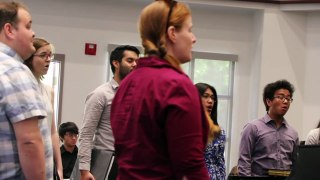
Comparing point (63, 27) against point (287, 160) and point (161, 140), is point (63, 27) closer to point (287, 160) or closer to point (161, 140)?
point (287, 160)

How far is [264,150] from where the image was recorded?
4070mm

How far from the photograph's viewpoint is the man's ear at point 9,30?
2244mm

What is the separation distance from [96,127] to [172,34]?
6.06 feet

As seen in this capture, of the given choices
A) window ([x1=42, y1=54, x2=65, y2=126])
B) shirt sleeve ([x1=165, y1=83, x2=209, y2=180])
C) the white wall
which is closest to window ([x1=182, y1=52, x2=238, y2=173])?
the white wall

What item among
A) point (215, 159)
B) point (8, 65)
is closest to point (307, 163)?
point (215, 159)

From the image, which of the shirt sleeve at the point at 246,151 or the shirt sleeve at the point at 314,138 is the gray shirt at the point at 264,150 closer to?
the shirt sleeve at the point at 246,151

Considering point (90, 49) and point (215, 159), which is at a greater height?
point (90, 49)

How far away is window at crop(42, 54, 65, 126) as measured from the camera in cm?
681

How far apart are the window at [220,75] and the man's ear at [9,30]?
5036 mm

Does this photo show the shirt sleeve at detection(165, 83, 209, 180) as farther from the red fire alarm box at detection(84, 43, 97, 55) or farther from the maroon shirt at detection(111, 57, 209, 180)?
the red fire alarm box at detection(84, 43, 97, 55)

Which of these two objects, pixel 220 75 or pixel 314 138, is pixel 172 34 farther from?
pixel 220 75

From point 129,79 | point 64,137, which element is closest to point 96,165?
point 129,79

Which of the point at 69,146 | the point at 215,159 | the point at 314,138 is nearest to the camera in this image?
the point at 215,159

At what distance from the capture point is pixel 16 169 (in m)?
2.14
